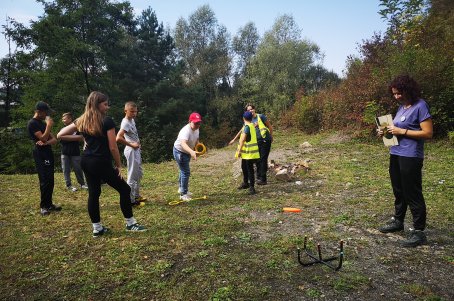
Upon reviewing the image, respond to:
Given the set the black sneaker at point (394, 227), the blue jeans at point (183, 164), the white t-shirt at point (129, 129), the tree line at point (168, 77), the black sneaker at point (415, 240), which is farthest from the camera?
the tree line at point (168, 77)

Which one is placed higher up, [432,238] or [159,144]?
[159,144]

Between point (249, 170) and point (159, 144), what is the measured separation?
62.2 feet

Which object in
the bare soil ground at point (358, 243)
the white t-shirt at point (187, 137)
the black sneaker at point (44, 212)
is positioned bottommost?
the bare soil ground at point (358, 243)

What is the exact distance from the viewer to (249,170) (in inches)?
285

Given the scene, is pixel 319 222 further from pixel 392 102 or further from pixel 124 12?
pixel 124 12

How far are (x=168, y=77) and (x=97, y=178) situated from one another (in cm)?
2630

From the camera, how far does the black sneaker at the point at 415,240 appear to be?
4121 millimetres

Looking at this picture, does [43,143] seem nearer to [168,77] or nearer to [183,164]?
[183,164]

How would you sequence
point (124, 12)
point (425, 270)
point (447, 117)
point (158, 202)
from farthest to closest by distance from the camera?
1. point (124, 12)
2. point (447, 117)
3. point (158, 202)
4. point (425, 270)

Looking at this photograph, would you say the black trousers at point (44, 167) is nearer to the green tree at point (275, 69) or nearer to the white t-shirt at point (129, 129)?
the white t-shirt at point (129, 129)

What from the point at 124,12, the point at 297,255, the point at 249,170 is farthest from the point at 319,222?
the point at 124,12

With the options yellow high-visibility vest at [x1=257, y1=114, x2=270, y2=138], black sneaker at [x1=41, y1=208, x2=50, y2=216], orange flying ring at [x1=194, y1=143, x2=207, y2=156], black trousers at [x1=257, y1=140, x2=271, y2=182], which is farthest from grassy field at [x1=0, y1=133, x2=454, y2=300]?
yellow high-visibility vest at [x1=257, y1=114, x2=270, y2=138]

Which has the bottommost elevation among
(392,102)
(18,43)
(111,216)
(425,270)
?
(425,270)

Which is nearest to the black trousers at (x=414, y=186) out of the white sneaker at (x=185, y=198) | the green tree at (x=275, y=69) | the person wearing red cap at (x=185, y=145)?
the person wearing red cap at (x=185, y=145)
